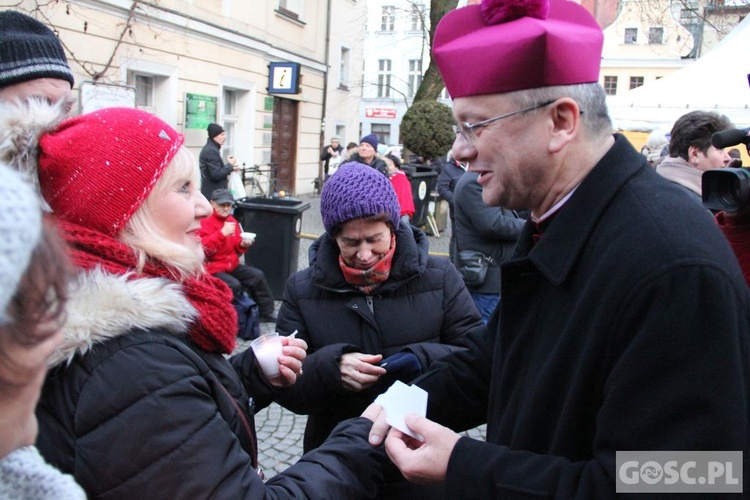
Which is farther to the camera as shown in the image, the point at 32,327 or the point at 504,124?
the point at 504,124

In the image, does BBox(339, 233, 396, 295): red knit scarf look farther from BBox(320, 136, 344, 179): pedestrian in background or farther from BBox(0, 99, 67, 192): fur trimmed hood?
BBox(320, 136, 344, 179): pedestrian in background

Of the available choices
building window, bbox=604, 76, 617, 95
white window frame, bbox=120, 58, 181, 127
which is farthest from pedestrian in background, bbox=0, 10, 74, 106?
building window, bbox=604, 76, 617, 95

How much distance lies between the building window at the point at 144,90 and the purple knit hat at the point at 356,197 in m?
9.85

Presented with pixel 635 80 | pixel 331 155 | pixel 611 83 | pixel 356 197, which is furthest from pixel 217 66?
pixel 635 80

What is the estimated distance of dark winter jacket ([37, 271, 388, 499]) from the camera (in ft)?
3.85

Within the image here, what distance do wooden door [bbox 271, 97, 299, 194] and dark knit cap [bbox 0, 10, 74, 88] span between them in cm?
1447

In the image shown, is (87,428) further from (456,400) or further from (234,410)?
(456,400)

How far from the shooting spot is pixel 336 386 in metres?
2.13

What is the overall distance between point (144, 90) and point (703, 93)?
9.38 meters

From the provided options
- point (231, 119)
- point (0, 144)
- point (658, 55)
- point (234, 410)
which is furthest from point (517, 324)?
point (658, 55)

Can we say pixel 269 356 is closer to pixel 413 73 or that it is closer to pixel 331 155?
pixel 331 155

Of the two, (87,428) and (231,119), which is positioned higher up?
(231,119)

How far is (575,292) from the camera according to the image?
1271mm

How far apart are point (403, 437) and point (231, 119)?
46.1 feet
